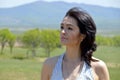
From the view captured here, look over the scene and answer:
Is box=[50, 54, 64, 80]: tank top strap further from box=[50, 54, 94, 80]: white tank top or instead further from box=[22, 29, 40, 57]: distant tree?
box=[22, 29, 40, 57]: distant tree

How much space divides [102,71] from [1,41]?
232 feet

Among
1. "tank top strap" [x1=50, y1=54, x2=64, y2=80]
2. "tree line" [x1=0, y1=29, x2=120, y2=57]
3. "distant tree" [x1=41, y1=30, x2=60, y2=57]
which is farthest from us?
"tree line" [x1=0, y1=29, x2=120, y2=57]

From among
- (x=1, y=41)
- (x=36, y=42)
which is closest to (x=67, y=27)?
(x=36, y=42)

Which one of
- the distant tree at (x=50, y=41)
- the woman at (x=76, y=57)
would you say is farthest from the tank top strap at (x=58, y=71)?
the distant tree at (x=50, y=41)

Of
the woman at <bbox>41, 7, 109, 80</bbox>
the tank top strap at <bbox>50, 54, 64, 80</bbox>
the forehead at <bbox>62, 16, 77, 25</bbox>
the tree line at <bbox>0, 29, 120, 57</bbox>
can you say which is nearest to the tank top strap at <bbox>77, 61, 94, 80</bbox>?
the woman at <bbox>41, 7, 109, 80</bbox>

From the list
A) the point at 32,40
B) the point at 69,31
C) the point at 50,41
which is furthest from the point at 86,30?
the point at 32,40

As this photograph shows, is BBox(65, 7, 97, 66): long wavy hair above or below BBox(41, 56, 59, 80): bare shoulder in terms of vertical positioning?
above

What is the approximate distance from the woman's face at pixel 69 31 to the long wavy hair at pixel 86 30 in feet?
0.11

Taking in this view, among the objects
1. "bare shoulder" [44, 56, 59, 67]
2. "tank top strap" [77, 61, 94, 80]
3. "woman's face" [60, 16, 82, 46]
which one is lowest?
"tank top strap" [77, 61, 94, 80]

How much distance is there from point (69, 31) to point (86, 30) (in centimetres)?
15

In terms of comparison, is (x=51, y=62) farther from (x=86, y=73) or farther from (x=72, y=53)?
(x=86, y=73)

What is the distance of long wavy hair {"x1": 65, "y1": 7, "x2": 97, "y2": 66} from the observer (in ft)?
9.22

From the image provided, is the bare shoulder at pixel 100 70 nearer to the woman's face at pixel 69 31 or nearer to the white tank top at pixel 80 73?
the white tank top at pixel 80 73

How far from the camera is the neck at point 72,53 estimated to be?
2857mm
